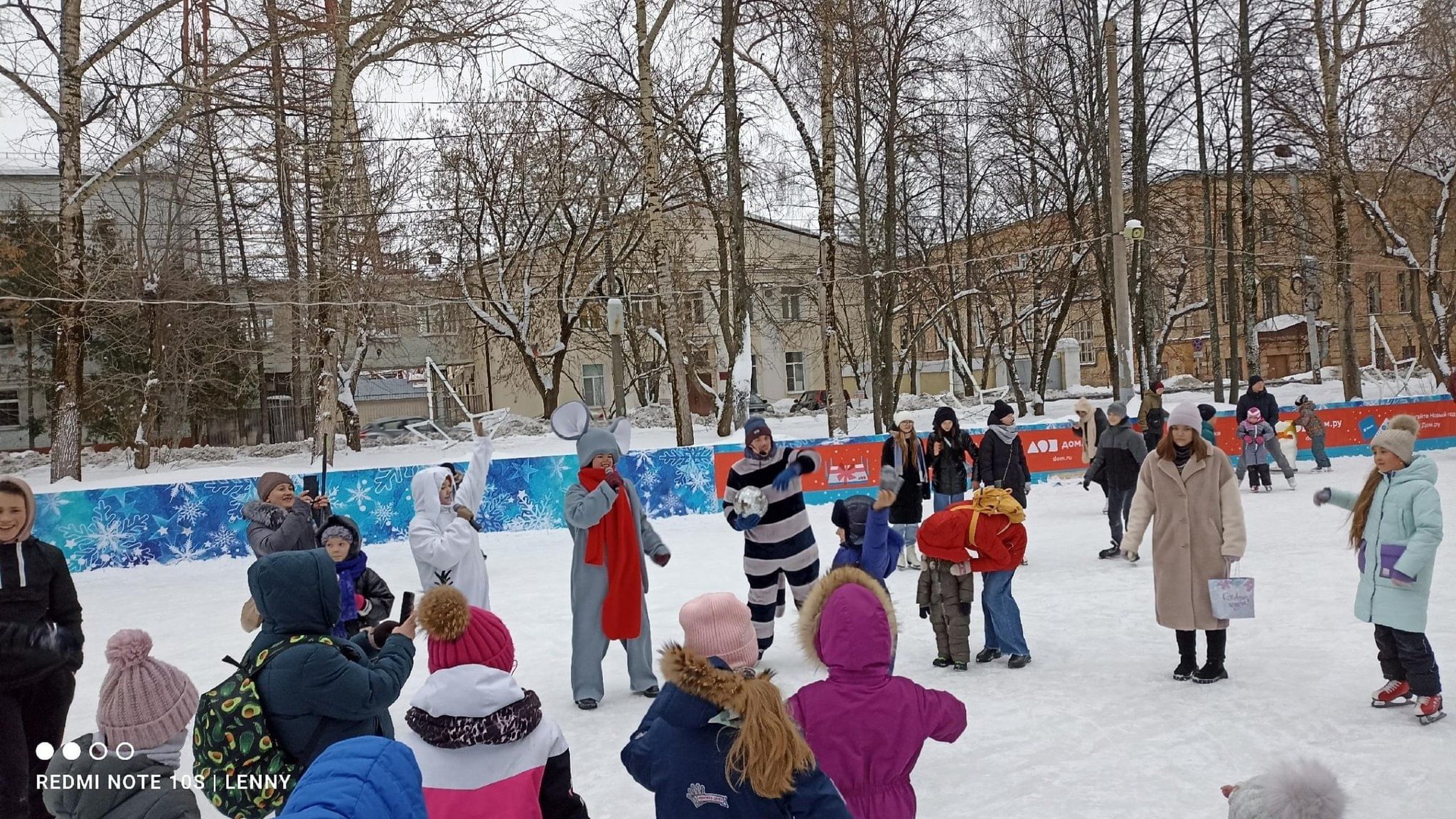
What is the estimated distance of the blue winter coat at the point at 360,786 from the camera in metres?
1.65

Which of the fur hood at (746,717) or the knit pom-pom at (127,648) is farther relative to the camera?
the knit pom-pom at (127,648)

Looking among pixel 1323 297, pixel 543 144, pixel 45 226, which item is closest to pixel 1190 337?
pixel 1323 297

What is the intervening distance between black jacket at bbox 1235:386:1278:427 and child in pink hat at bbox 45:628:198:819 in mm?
15746

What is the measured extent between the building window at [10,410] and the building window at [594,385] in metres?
21.7

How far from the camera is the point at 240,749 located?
2992mm

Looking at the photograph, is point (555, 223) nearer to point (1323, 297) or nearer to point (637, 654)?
point (637, 654)

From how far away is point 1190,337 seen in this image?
49156 mm

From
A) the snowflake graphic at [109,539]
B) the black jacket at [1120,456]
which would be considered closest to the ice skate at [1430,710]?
the black jacket at [1120,456]

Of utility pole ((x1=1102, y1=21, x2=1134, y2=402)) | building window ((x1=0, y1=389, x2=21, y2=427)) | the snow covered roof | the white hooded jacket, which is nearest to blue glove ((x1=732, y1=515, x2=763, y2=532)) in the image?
the white hooded jacket

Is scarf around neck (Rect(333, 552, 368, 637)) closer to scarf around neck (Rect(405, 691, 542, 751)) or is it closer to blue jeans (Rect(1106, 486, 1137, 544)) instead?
scarf around neck (Rect(405, 691, 542, 751))

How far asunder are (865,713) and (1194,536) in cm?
399

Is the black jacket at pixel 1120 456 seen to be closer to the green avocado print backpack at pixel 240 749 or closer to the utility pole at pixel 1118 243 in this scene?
the utility pole at pixel 1118 243

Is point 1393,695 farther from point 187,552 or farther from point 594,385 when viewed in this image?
point 594,385

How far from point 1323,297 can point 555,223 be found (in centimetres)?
3394
